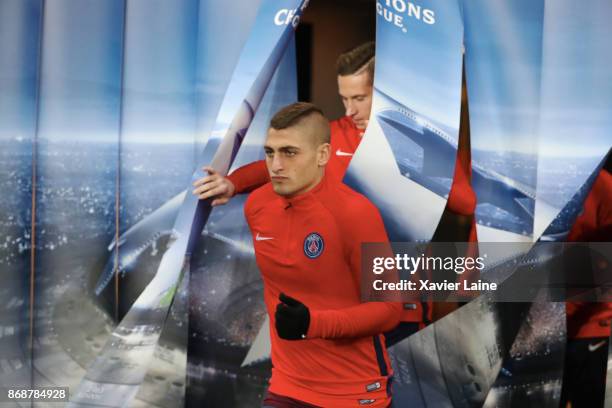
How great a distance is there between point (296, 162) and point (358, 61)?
0.43 metres

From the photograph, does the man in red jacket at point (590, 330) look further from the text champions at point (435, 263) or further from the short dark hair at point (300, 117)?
the short dark hair at point (300, 117)

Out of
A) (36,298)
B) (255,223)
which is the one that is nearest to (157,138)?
(255,223)

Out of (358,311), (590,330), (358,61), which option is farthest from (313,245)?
(590,330)

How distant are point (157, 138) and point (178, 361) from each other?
0.73 meters

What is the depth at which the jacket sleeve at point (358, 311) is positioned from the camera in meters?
2.14

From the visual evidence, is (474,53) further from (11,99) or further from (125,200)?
(11,99)

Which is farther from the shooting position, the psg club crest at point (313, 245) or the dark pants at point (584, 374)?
the dark pants at point (584, 374)

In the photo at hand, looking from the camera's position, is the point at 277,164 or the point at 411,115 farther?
the point at 411,115

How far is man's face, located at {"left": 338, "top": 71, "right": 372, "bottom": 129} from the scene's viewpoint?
8.13 ft

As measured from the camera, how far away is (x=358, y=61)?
2.49 m

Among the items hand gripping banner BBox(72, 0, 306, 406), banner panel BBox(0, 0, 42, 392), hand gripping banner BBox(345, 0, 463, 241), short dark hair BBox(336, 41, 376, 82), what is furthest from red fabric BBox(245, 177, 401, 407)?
banner panel BBox(0, 0, 42, 392)

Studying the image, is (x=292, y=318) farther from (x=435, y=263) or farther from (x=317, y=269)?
(x=435, y=263)

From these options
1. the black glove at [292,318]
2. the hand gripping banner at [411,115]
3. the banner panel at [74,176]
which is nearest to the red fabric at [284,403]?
the black glove at [292,318]

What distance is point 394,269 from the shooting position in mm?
2404
